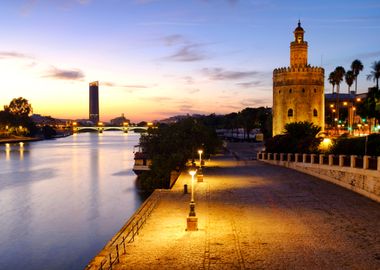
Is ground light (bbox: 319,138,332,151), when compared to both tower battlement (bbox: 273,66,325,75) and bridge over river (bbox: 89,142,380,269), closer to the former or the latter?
bridge over river (bbox: 89,142,380,269)

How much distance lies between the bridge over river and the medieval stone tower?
33.0 m

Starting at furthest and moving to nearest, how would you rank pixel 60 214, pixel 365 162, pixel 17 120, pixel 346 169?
pixel 17 120 → pixel 60 214 → pixel 346 169 → pixel 365 162

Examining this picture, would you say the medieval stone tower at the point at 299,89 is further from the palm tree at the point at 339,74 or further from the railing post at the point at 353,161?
the railing post at the point at 353,161

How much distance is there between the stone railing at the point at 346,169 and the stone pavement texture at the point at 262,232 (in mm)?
848

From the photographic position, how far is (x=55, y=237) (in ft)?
93.3

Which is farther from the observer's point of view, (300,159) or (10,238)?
(300,159)

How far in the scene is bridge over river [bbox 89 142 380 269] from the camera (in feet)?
46.6

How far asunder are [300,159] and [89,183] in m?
25.7

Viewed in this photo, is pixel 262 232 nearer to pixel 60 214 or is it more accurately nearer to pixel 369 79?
pixel 60 214

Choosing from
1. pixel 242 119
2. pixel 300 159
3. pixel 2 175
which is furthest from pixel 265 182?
pixel 242 119

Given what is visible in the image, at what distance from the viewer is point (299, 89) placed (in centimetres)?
6144

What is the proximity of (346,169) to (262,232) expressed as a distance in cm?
1483

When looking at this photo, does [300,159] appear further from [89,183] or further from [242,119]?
[242,119]

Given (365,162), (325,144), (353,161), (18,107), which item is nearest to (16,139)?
(18,107)
